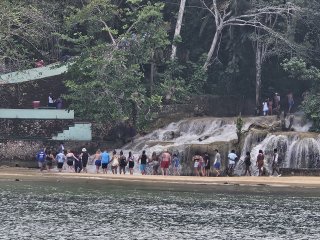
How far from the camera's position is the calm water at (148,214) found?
27.0 meters

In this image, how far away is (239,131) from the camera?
45594 millimetres

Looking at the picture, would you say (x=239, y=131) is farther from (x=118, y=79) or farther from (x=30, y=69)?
(x=30, y=69)

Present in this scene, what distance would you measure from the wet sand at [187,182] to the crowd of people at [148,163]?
1178 millimetres

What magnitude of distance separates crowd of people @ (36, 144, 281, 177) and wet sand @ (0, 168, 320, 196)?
1178mm

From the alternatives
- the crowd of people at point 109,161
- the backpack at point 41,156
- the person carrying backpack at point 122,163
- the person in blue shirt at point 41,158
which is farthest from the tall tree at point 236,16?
the backpack at point 41,156

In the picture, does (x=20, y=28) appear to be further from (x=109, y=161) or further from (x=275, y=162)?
(x=275, y=162)

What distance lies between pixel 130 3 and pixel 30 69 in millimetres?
7192

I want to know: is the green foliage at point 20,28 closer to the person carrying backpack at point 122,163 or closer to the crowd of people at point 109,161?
the crowd of people at point 109,161

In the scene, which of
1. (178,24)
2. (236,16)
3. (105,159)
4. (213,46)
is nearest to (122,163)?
(105,159)

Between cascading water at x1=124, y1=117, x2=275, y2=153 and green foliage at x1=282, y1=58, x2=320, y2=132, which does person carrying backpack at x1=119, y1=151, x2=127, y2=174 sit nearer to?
cascading water at x1=124, y1=117, x2=275, y2=153

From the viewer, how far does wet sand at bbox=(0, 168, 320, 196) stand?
38531 mm

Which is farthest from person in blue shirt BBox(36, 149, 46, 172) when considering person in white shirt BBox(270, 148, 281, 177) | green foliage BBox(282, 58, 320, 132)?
green foliage BBox(282, 58, 320, 132)

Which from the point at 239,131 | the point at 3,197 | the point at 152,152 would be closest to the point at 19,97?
the point at 152,152

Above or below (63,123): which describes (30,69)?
above
